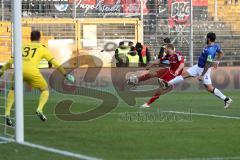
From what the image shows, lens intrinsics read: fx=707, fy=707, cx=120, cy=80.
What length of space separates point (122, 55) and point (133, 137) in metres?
16.6

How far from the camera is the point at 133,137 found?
12141mm

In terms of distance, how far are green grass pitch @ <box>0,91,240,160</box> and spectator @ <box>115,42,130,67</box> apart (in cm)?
980

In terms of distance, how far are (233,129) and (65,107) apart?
7.21m

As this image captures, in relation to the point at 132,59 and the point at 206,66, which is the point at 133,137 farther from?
the point at 132,59

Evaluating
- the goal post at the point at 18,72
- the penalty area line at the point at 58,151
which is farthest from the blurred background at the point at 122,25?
the penalty area line at the point at 58,151

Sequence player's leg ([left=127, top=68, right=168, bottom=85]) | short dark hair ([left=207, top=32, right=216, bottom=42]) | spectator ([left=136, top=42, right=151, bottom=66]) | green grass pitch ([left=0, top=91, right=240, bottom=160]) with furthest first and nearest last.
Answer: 1. spectator ([left=136, top=42, right=151, bottom=66])
2. player's leg ([left=127, top=68, right=168, bottom=85])
3. short dark hair ([left=207, top=32, right=216, bottom=42])
4. green grass pitch ([left=0, top=91, right=240, bottom=160])

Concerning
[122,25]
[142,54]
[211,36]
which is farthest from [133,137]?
[122,25]

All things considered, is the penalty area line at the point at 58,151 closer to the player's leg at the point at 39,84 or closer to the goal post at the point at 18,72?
the goal post at the point at 18,72

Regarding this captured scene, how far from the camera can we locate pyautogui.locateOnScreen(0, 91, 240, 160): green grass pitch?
33.2 feet

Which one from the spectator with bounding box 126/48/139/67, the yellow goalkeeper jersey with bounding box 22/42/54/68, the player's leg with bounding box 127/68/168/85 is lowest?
the player's leg with bounding box 127/68/168/85

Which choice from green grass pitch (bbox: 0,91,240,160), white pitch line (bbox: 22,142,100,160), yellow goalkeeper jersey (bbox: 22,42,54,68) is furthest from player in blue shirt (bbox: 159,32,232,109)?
white pitch line (bbox: 22,142,100,160)

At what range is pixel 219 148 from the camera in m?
10.7

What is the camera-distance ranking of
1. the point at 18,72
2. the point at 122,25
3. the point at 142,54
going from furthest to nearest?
the point at 122,25 < the point at 142,54 < the point at 18,72

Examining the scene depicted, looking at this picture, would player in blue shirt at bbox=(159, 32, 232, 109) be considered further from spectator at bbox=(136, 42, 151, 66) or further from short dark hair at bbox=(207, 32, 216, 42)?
spectator at bbox=(136, 42, 151, 66)
